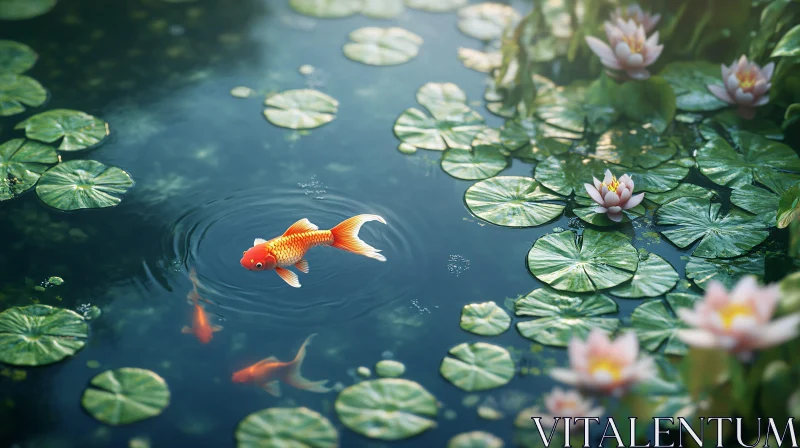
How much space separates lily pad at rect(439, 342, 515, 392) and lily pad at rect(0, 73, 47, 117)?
7.41 feet

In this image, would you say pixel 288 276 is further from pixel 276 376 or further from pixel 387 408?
pixel 387 408

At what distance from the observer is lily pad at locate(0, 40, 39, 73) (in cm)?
346

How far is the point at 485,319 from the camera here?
2404mm

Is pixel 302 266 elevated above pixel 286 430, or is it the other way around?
pixel 302 266

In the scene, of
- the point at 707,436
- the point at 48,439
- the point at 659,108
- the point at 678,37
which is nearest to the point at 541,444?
the point at 707,436

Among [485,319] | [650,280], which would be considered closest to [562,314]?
[485,319]

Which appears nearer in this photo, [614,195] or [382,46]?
[614,195]

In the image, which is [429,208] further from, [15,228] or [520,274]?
[15,228]

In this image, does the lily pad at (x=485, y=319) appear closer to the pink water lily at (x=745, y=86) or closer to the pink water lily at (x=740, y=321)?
the pink water lily at (x=740, y=321)

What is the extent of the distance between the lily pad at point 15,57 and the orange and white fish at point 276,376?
2157mm

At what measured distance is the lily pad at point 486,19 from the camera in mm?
4051

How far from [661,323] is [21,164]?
2.49 metres

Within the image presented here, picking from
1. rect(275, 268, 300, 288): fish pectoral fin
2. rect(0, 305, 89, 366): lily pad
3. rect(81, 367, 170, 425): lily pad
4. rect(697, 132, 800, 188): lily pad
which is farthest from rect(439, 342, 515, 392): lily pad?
rect(697, 132, 800, 188): lily pad

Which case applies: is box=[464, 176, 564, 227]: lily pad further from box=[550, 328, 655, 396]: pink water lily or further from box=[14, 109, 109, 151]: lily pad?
box=[14, 109, 109, 151]: lily pad
